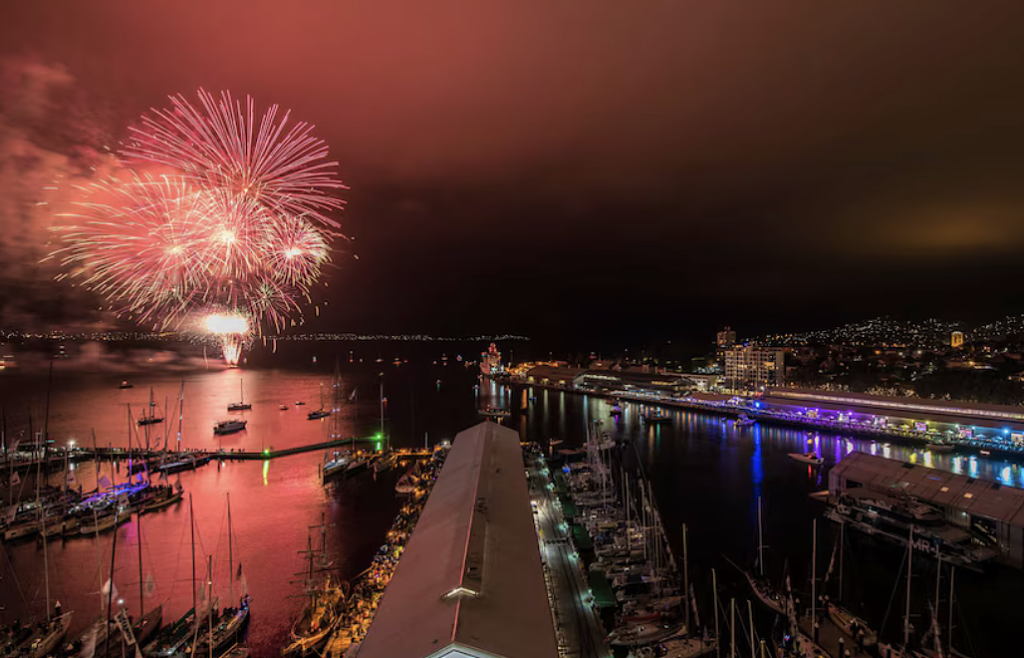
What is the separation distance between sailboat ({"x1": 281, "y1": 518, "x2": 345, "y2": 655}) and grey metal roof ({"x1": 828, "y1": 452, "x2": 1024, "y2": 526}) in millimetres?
8867

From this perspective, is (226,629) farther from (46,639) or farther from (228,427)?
(228,427)

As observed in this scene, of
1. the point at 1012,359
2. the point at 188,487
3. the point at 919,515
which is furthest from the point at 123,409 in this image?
the point at 1012,359

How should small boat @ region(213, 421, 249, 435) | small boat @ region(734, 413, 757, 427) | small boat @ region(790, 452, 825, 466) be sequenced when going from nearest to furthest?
small boat @ region(790, 452, 825, 466), small boat @ region(213, 421, 249, 435), small boat @ region(734, 413, 757, 427)

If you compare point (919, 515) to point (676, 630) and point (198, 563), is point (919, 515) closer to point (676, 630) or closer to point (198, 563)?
point (676, 630)

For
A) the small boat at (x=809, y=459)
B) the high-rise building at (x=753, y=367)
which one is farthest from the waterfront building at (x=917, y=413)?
the high-rise building at (x=753, y=367)

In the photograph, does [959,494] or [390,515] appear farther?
[390,515]

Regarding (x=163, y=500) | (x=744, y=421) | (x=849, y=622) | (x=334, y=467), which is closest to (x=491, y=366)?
(x=744, y=421)

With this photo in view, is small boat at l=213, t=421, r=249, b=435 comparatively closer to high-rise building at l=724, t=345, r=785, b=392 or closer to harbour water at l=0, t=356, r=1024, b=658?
harbour water at l=0, t=356, r=1024, b=658

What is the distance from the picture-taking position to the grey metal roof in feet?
24.1

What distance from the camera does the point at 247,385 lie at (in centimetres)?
3183

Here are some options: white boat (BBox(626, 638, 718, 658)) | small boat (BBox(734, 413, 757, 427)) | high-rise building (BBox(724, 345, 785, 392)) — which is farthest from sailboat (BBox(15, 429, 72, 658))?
high-rise building (BBox(724, 345, 785, 392))

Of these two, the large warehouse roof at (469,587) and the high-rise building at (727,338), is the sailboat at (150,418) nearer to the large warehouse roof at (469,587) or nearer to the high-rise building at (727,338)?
the large warehouse roof at (469,587)

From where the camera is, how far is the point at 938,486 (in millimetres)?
8297

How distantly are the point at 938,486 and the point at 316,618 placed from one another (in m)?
9.44
